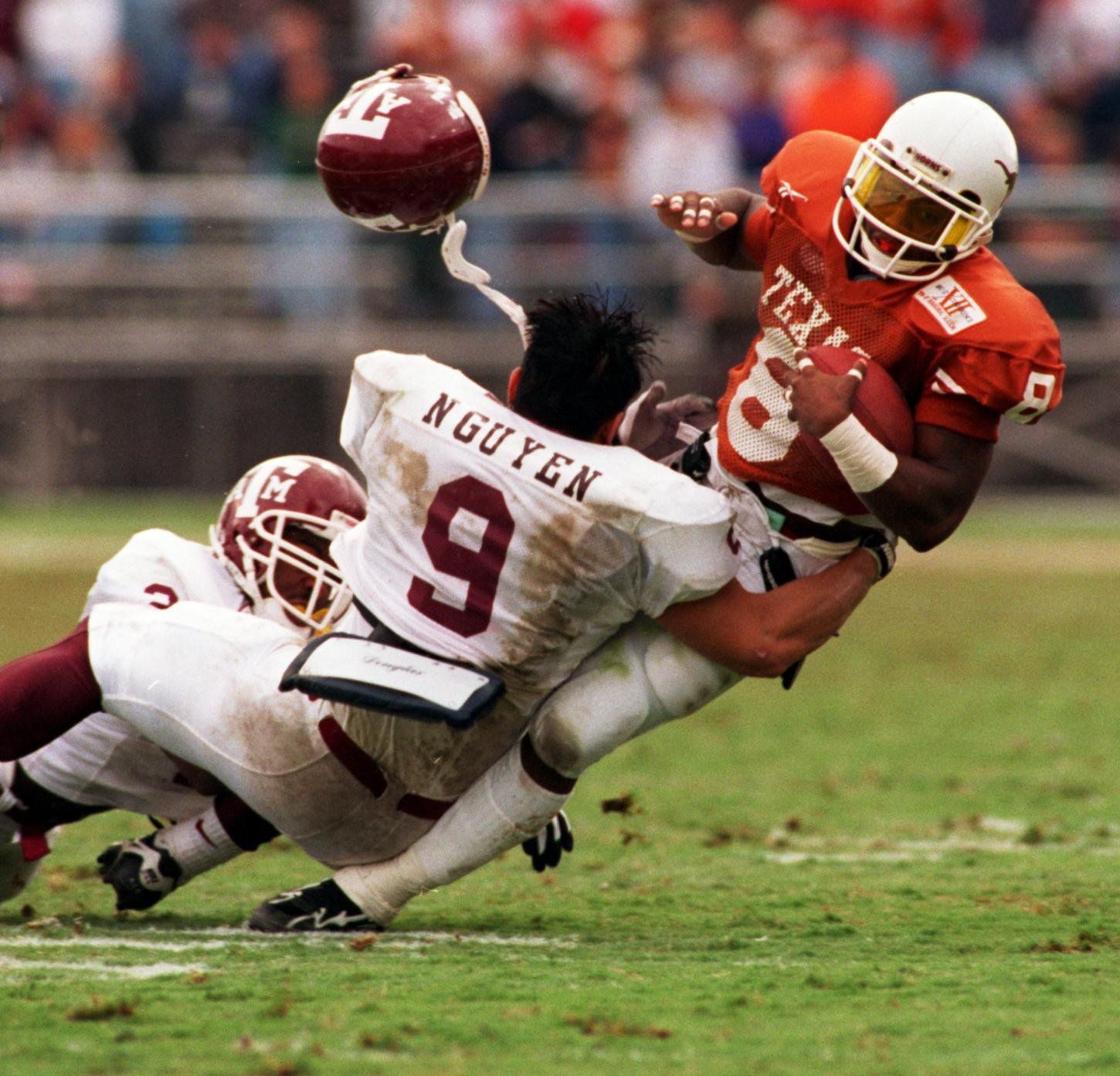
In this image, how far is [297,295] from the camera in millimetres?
12234

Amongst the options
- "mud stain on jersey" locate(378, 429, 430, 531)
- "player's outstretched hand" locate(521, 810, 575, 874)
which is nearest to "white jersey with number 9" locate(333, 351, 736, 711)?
"mud stain on jersey" locate(378, 429, 430, 531)

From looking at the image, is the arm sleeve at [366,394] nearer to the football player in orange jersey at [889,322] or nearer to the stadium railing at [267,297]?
the football player in orange jersey at [889,322]

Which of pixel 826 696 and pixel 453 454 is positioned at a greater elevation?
pixel 453 454

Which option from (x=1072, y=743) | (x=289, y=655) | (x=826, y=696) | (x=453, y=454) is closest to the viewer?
(x=453, y=454)

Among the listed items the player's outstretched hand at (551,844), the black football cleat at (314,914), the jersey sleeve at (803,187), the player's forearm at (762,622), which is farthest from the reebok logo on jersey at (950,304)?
the black football cleat at (314,914)

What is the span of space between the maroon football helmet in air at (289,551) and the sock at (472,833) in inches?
19.9

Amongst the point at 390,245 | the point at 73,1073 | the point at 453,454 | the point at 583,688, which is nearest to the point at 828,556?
the point at 583,688

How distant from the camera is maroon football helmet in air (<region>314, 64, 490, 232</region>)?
4.11 m

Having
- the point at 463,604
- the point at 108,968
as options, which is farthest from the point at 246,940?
the point at 463,604

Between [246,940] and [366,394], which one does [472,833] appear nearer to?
[246,940]

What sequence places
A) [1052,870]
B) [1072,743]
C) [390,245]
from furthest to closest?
1. [390,245]
2. [1072,743]
3. [1052,870]

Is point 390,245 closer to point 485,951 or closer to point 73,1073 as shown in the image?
point 485,951

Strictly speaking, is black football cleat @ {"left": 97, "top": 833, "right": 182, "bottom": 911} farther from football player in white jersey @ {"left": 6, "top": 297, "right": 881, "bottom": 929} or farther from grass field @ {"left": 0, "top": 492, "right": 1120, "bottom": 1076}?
football player in white jersey @ {"left": 6, "top": 297, "right": 881, "bottom": 929}

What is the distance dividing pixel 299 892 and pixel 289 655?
1.56 ft
